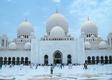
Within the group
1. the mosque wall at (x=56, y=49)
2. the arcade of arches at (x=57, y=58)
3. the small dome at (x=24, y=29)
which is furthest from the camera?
the small dome at (x=24, y=29)

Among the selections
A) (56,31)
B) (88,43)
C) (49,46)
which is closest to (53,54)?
(49,46)

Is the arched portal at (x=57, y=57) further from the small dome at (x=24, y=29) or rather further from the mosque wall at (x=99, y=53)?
the small dome at (x=24, y=29)

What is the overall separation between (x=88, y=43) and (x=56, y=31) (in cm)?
790

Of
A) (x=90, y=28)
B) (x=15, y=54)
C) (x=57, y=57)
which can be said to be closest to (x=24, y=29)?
(x=15, y=54)

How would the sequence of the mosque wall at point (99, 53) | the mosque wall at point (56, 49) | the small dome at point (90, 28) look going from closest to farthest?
1. the mosque wall at point (56, 49)
2. the mosque wall at point (99, 53)
3. the small dome at point (90, 28)

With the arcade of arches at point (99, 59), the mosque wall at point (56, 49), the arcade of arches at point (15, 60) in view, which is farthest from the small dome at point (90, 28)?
the arcade of arches at point (15, 60)

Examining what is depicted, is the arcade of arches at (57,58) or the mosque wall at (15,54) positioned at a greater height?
the mosque wall at (15,54)

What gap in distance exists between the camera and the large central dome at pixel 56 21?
45031 mm

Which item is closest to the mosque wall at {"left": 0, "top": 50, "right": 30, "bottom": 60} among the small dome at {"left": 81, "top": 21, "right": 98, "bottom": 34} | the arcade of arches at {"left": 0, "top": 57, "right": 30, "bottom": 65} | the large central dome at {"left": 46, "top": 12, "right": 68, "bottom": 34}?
the arcade of arches at {"left": 0, "top": 57, "right": 30, "bottom": 65}

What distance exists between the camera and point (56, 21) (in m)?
44.9

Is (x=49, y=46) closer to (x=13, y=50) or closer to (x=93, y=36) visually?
(x=13, y=50)

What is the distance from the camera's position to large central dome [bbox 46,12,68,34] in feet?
148

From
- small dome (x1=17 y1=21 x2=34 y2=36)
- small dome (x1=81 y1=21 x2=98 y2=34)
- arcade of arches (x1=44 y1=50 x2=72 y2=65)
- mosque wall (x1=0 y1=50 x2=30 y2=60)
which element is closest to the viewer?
arcade of arches (x1=44 y1=50 x2=72 y2=65)

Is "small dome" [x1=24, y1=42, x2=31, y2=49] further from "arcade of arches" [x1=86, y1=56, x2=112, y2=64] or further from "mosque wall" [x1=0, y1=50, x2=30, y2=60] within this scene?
"arcade of arches" [x1=86, y1=56, x2=112, y2=64]
